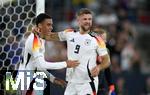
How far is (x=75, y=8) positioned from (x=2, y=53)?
8.59m

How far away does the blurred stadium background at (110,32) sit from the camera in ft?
37.0

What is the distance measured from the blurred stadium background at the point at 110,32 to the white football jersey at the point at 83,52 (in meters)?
0.92

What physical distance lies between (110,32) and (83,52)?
7569 millimetres

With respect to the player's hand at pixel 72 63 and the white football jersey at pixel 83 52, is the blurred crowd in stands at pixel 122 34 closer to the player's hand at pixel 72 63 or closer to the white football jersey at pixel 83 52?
the white football jersey at pixel 83 52

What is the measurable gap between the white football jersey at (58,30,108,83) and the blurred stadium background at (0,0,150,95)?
92cm

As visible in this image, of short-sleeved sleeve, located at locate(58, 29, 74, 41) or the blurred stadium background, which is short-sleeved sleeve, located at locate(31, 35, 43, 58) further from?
the blurred stadium background

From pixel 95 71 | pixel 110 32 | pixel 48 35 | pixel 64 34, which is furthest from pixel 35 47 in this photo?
pixel 110 32

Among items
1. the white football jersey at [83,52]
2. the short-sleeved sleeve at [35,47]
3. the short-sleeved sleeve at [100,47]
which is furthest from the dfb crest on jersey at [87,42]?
the short-sleeved sleeve at [35,47]

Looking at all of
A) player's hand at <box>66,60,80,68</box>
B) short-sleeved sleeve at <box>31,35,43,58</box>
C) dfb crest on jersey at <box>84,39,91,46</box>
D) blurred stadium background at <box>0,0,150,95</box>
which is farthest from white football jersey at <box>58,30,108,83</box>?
blurred stadium background at <box>0,0,150,95</box>

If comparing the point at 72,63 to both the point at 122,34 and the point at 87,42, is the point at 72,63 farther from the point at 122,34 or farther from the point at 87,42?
the point at 122,34

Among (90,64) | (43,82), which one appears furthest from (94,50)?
(43,82)

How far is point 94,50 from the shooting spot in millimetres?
10688

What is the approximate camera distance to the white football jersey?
418 inches

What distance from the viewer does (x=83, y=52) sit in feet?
34.9
